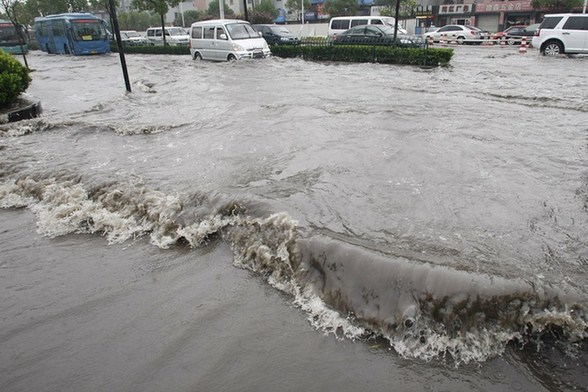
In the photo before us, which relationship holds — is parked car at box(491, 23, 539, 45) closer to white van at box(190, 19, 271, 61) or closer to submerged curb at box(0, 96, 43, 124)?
white van at box(190, 19, 271, 61)

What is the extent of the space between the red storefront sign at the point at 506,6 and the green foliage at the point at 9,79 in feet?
138

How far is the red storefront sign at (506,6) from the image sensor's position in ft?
127

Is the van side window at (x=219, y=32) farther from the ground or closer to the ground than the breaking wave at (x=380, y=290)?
farther from the ground

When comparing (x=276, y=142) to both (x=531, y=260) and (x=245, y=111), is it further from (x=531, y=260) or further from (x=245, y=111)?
(x=531, y=260)

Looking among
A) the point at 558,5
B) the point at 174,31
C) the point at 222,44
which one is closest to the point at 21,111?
the point at 222,44

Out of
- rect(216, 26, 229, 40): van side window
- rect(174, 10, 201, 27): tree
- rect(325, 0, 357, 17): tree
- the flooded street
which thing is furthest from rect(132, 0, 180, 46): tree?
rect(174, 10, 201, 27): tree

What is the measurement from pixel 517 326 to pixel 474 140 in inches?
182

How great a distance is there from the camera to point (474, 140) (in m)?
6.91

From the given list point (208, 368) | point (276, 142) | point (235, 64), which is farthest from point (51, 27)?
point (208, 368)

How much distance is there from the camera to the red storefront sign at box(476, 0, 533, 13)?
38781mm

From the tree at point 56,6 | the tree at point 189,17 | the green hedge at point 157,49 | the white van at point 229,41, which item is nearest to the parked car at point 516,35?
the white van at point 229,41

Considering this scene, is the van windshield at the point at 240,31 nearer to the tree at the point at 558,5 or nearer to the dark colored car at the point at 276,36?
the dark colored car at the point at 276,36

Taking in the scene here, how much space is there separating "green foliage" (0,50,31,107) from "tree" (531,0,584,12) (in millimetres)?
40662

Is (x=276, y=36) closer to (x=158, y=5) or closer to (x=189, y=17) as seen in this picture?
(x=158, y=5)
